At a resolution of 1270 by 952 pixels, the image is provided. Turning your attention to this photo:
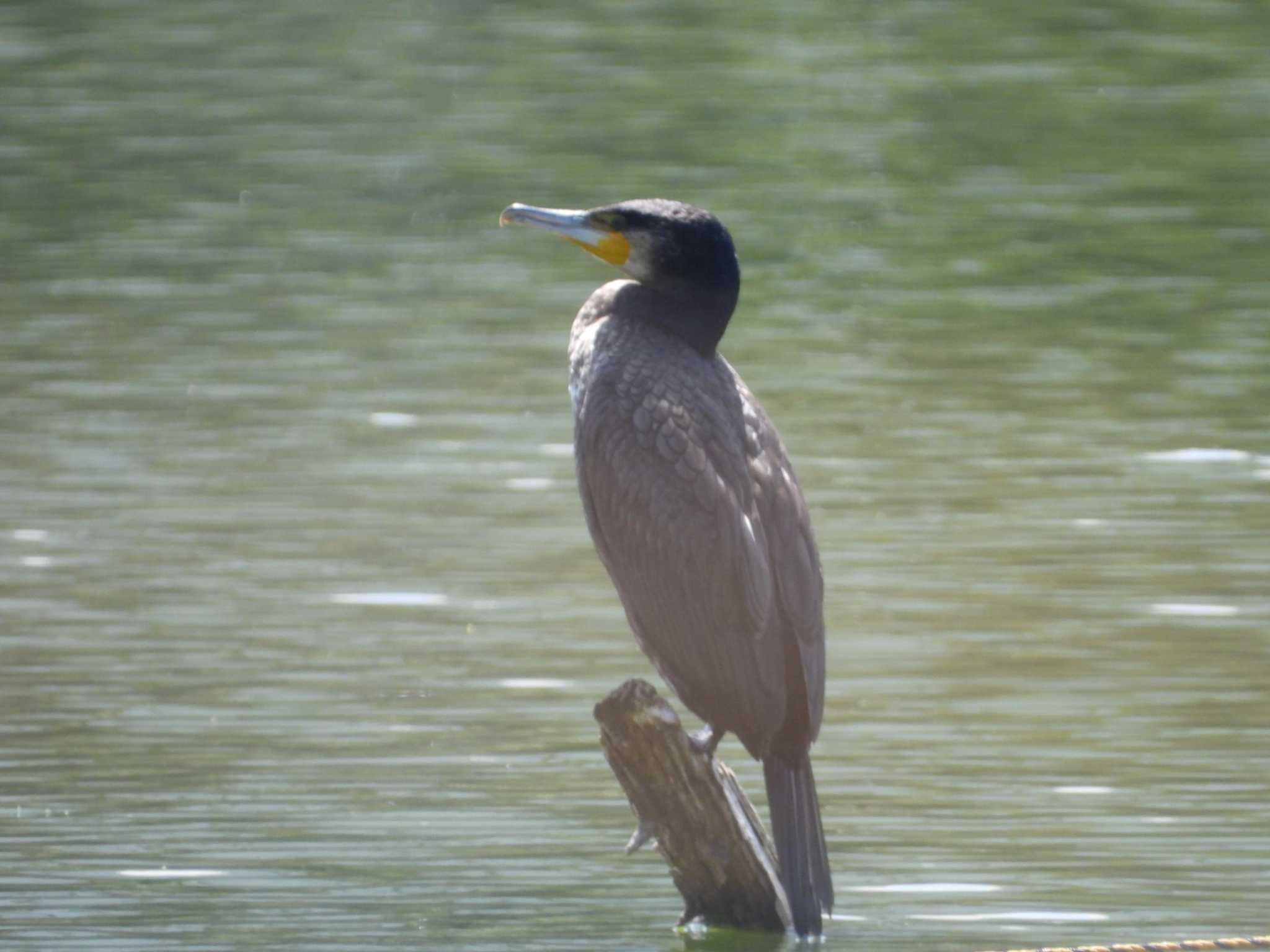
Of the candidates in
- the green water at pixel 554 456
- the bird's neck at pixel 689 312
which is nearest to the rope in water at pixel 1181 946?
the green water at pixel 554 456

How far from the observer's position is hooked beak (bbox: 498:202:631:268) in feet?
19.3

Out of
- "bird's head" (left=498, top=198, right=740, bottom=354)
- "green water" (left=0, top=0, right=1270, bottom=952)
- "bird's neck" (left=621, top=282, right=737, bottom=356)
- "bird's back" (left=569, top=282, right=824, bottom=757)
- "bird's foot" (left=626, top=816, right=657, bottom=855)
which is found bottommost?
"green water" (left=0, top=0, right=1270, bottom=952)

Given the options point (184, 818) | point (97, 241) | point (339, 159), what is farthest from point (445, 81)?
point (184, 818)

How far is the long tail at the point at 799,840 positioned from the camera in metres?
5.49

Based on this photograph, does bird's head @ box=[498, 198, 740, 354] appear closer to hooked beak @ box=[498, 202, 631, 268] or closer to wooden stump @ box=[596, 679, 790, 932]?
hooked beak @ box=[498, 202, 631, 268]

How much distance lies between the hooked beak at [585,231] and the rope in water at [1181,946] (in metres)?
1.56

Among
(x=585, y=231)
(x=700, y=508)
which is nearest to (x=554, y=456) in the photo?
(x=585, y=231)

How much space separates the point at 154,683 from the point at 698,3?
8.26 m

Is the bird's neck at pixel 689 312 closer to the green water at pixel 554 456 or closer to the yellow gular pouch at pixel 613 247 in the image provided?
the yellow gular pouch at pixel 613 247

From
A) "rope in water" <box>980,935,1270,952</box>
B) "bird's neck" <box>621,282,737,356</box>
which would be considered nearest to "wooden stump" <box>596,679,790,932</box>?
"rope in water" <box>980,935,1270,952</box>

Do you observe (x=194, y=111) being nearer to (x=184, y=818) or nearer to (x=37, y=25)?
(x=37, y=25)

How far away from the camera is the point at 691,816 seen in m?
5.56

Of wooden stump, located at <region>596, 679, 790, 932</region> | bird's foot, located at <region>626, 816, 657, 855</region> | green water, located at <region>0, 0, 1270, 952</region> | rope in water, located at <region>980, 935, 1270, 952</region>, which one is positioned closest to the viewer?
rope in water, located at <region>980, 935, 1270, 952</region>

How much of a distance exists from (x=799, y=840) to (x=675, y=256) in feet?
3.89
